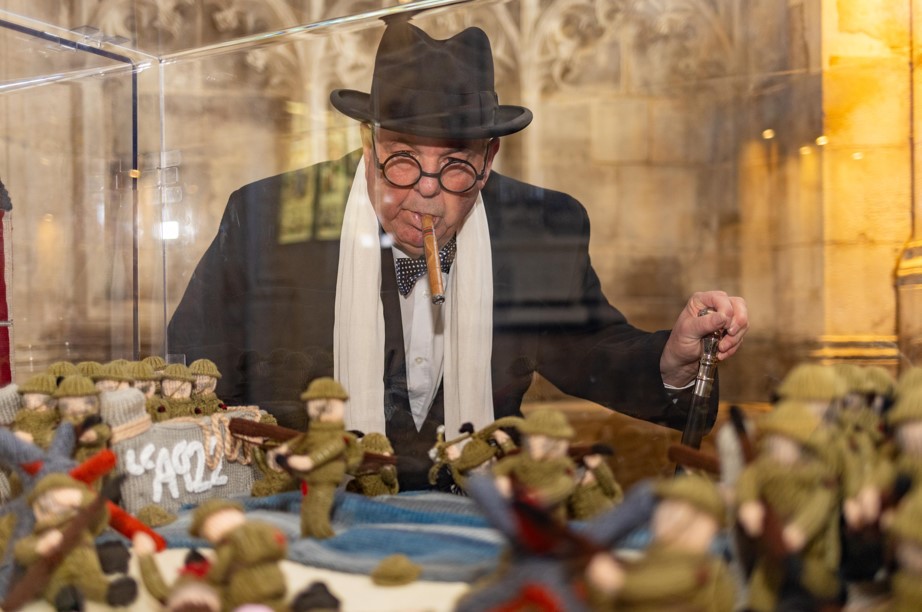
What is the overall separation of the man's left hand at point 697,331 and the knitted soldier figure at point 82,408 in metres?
0.72

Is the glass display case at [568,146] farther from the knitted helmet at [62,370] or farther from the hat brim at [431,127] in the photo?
the knitted helmet at [62,370]

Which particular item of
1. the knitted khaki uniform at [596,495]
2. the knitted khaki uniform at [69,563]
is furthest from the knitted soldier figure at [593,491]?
the knitted khaki uniform at [69,563]

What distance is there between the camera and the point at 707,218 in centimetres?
118

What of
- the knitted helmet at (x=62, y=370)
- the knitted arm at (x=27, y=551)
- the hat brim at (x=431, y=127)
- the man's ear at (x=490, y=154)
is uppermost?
the hat brim at (x=431, y=127)

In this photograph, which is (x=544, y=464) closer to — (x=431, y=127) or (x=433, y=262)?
(x=433, y=262)

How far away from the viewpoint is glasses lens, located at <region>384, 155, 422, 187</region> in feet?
4.26

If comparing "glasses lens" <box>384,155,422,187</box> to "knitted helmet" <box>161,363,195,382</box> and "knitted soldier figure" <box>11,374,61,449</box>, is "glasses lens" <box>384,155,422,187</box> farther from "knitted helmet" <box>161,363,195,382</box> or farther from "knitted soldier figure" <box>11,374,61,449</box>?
"knitted soldier figure" <box>11,374,61,449</box>

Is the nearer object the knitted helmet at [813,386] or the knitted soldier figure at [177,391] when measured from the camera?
the knitted helmet at [813,386]

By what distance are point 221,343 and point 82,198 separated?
42 centimetres

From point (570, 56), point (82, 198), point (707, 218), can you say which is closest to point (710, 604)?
point (707, 218)

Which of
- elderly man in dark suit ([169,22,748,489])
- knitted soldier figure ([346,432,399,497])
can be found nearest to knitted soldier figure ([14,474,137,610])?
knitted soldier figure ([346,432,399,497])

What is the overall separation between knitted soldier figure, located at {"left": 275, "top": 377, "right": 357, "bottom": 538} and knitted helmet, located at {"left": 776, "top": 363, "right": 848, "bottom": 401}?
438 mm

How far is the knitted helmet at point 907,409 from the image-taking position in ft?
1.93

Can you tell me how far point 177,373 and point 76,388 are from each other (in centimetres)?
24
